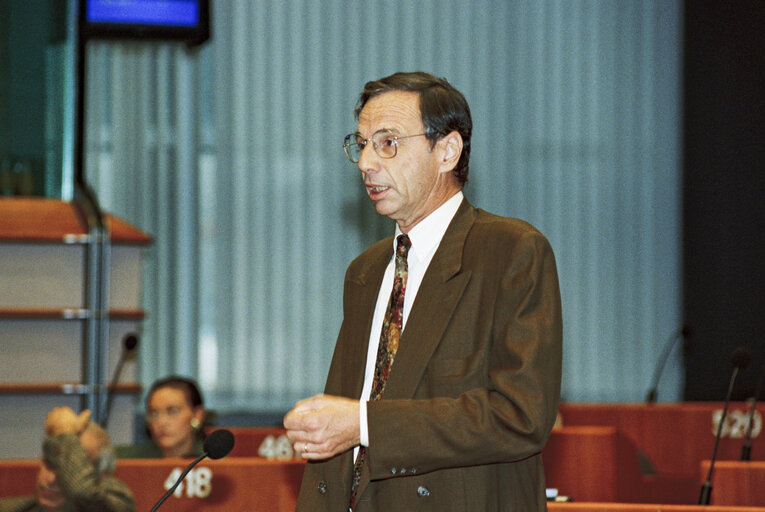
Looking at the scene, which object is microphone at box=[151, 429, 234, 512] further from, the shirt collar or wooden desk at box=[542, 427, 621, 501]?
wooden desk at box=[542, 427, 621, 501]

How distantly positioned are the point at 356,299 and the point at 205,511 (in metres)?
1.51

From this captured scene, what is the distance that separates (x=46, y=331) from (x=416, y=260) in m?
4.40

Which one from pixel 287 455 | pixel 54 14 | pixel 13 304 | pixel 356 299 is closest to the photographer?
pixel 356 299

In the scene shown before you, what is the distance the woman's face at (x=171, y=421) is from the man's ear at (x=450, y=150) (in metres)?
2.77

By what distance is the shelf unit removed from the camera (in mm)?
5809

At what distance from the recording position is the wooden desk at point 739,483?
3.27m

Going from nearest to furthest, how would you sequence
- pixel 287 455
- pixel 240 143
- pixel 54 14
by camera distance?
pixel 287 455, pixel 54 14, pixel 240 143

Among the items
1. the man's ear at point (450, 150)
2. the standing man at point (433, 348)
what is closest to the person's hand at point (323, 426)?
the standing man at point (433, 348)

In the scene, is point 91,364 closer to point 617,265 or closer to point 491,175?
point 491,175

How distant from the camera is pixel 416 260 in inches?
77.9

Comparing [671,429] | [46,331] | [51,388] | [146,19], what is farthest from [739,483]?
[146,19]

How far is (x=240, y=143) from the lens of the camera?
8281mm

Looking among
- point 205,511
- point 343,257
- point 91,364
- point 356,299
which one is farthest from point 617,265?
point 356,299

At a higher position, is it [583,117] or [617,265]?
[583,117]
